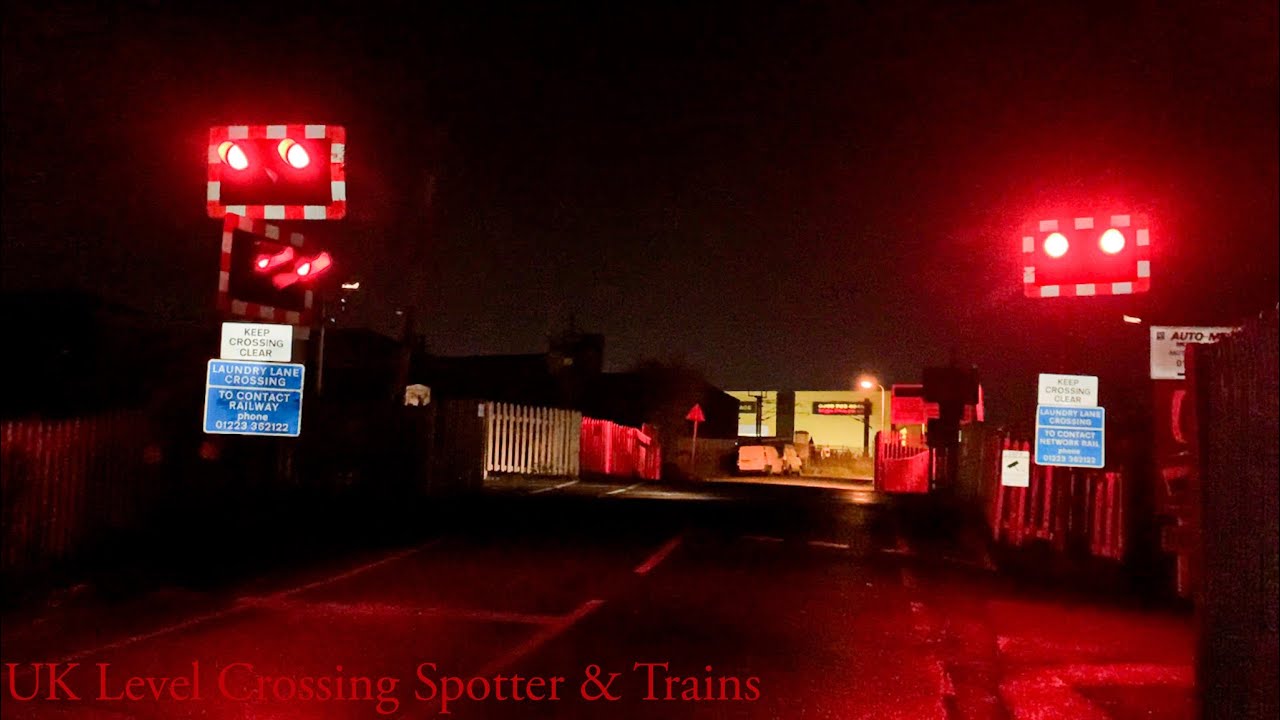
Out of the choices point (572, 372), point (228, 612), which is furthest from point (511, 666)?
point (572, 372)

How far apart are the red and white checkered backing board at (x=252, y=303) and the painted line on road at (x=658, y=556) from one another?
4.36m

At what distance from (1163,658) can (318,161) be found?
7703mm

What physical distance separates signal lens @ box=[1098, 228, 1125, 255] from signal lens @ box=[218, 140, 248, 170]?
734 cm

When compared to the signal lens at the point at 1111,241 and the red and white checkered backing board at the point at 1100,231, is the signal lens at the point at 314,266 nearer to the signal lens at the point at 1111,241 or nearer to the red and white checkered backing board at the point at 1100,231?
the red and white checkered backing board at the point at 1100,231

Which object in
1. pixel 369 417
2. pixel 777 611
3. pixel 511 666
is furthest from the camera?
pixel 369 417

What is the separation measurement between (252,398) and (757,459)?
34.1 meters

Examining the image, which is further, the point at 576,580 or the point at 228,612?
the point at 576,580

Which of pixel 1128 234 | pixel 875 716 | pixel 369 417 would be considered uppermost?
pixel 1128 234

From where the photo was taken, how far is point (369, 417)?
62.7 ft

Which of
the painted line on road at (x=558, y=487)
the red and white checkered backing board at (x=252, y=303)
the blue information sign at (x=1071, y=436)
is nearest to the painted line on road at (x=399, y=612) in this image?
the red and white checkered backing board at (x=252, y=303)

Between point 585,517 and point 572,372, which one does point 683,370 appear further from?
point 585,517

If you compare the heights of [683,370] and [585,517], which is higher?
[683,370]

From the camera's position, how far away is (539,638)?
331 inches

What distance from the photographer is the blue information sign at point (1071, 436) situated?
42.7 ft
